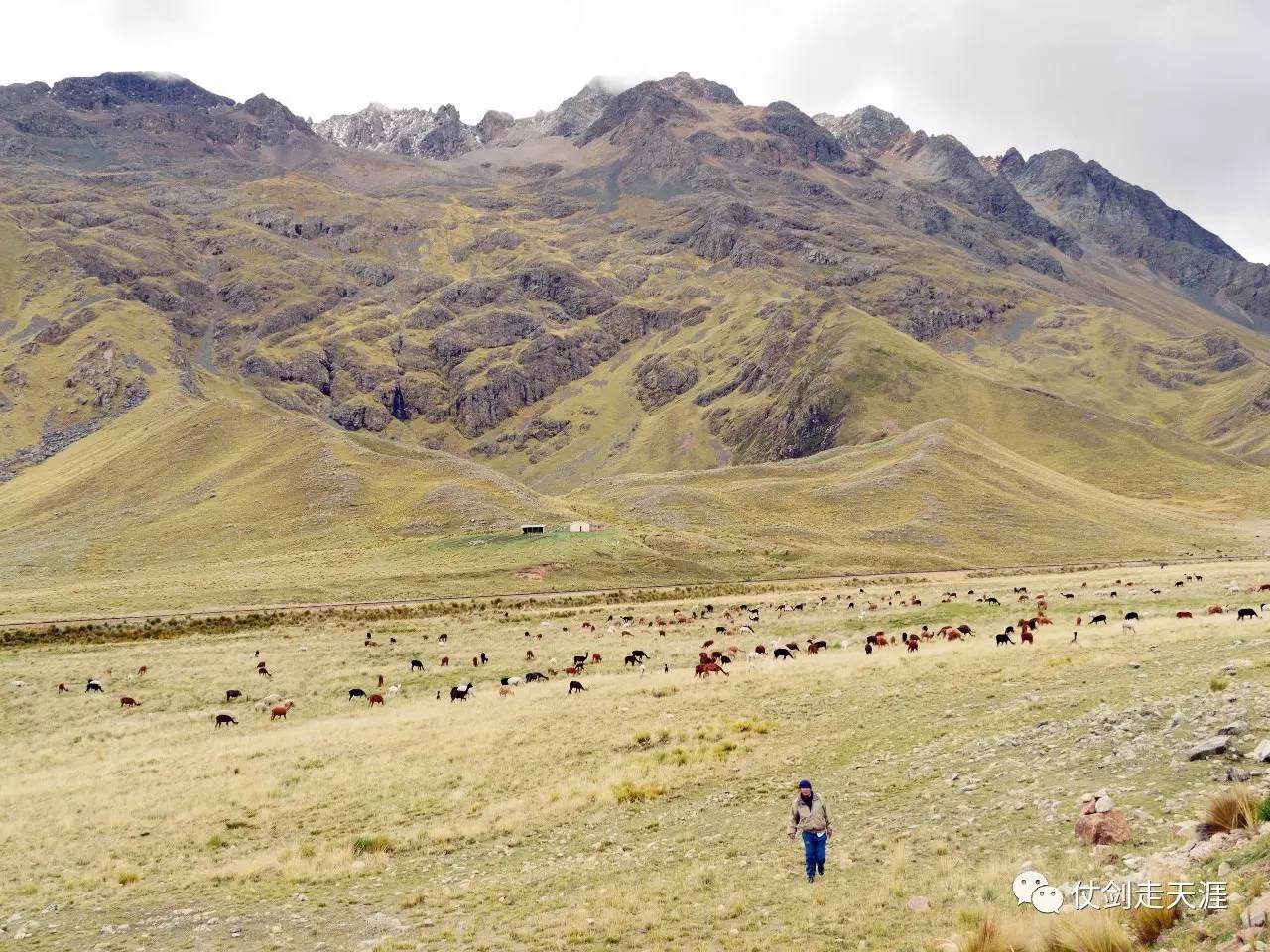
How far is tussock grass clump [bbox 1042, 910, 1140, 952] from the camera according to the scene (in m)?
9.82

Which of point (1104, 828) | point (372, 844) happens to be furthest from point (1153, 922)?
point (372, 844)

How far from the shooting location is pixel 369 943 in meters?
14.7

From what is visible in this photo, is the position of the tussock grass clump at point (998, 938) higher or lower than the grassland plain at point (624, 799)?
higher

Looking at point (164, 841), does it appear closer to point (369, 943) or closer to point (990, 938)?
point (369, 943)

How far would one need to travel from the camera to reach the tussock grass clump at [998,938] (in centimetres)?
1030

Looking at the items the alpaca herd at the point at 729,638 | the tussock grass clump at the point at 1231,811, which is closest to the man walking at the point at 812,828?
the tussock grass clump at the point at 1231,811

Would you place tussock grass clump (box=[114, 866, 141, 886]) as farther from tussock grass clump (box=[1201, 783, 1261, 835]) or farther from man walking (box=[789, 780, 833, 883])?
tussock grass clump (box=[1201, 783, 1261, 835])

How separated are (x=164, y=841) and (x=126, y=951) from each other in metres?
7.13

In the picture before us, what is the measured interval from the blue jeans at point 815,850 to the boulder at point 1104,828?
3970mm

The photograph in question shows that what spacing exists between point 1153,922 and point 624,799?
13.0 m

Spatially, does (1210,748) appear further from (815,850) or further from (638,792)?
(638,792)

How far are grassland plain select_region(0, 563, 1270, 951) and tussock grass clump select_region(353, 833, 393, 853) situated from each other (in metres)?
0.07

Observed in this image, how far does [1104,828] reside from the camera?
13.6 m

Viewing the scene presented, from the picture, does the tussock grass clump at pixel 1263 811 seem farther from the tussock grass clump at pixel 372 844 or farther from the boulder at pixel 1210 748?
the tussock grass clump at pixel 372 844
